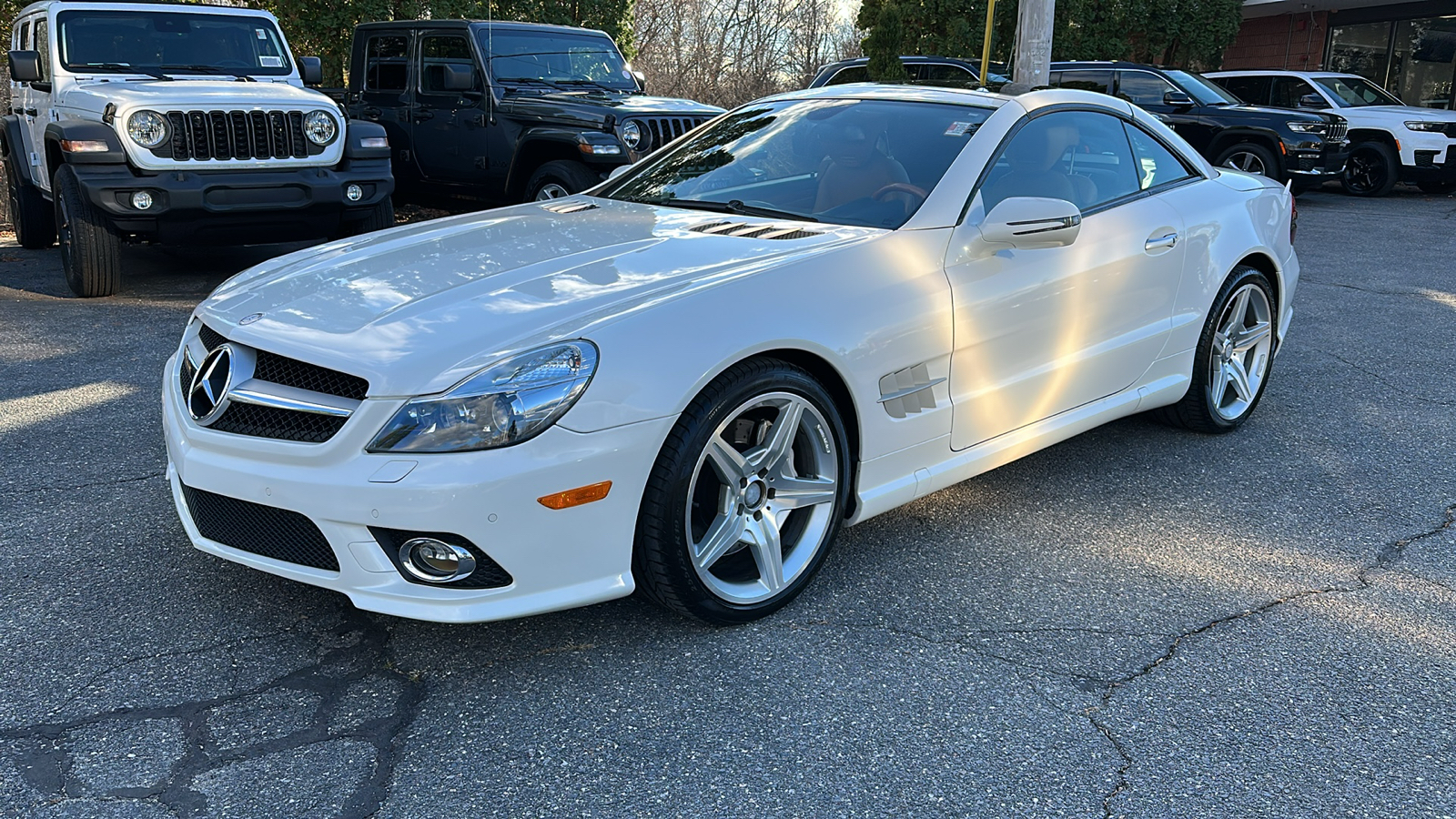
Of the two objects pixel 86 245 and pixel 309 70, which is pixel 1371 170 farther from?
pixel 86 245

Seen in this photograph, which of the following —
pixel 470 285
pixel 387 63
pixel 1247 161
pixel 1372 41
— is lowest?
pixel 470 285

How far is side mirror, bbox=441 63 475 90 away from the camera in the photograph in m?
9.45

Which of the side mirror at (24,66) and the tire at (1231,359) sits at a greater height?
the side mirror at (24,66)

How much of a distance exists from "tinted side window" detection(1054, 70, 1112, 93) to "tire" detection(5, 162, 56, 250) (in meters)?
11.5

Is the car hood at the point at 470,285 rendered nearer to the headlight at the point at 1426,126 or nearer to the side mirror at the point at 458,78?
the side mirror at the point at 458,78

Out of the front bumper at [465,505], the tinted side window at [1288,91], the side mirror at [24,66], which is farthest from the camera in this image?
the tinted side window at [1288,91]

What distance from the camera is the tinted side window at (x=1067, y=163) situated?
3963 mm

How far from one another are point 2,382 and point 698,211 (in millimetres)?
3697

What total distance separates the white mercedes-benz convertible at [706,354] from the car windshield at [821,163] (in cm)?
2

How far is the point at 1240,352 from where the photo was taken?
5066 mm

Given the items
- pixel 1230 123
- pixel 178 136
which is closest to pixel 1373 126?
pixel 1230 123

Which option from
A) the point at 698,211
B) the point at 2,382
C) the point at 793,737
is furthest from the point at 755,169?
the point at 2,382

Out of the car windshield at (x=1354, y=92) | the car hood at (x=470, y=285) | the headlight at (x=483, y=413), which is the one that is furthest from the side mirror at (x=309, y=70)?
the car windshield at (x=1354, y=92)

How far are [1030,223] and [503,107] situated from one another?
22.8 ft
